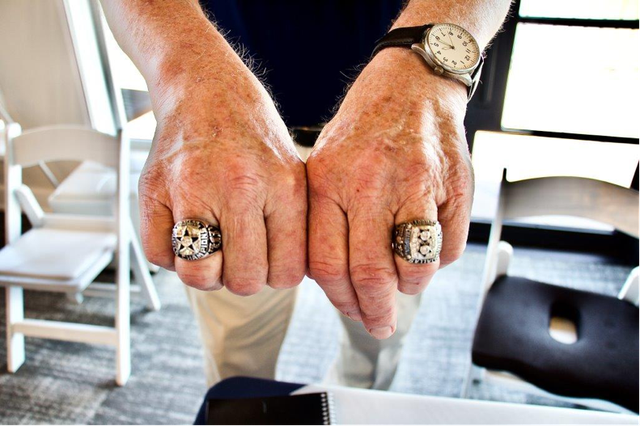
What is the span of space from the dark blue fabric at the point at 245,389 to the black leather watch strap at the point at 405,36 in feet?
1.85

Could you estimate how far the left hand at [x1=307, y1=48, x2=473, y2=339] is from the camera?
433 mm

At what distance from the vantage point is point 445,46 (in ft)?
1.69

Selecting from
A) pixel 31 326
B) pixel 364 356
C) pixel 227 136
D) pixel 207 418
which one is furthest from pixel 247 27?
pixel 31 326

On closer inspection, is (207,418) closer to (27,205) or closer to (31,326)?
(31,326)

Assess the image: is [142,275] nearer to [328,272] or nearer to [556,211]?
[556,211]

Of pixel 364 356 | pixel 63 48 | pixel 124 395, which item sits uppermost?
pixel 63 48

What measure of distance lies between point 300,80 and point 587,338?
0.95 metres

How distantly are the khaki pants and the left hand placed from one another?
2.01ft

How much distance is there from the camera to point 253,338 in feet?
3.71

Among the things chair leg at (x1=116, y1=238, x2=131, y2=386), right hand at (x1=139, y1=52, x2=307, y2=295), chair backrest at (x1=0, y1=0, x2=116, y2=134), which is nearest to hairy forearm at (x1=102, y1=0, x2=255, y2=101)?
right hand at (x1=139, y1=52, x2=307, y2=295)

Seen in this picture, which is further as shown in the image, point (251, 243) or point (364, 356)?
point (364, 356)

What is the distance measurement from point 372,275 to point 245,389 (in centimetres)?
47

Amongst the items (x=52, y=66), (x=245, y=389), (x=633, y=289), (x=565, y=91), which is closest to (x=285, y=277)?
(x=245, y=389)

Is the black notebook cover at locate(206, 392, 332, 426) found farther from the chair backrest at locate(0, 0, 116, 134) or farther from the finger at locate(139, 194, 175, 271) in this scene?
the chair backrest at locate(0, 0, 116, 134)
